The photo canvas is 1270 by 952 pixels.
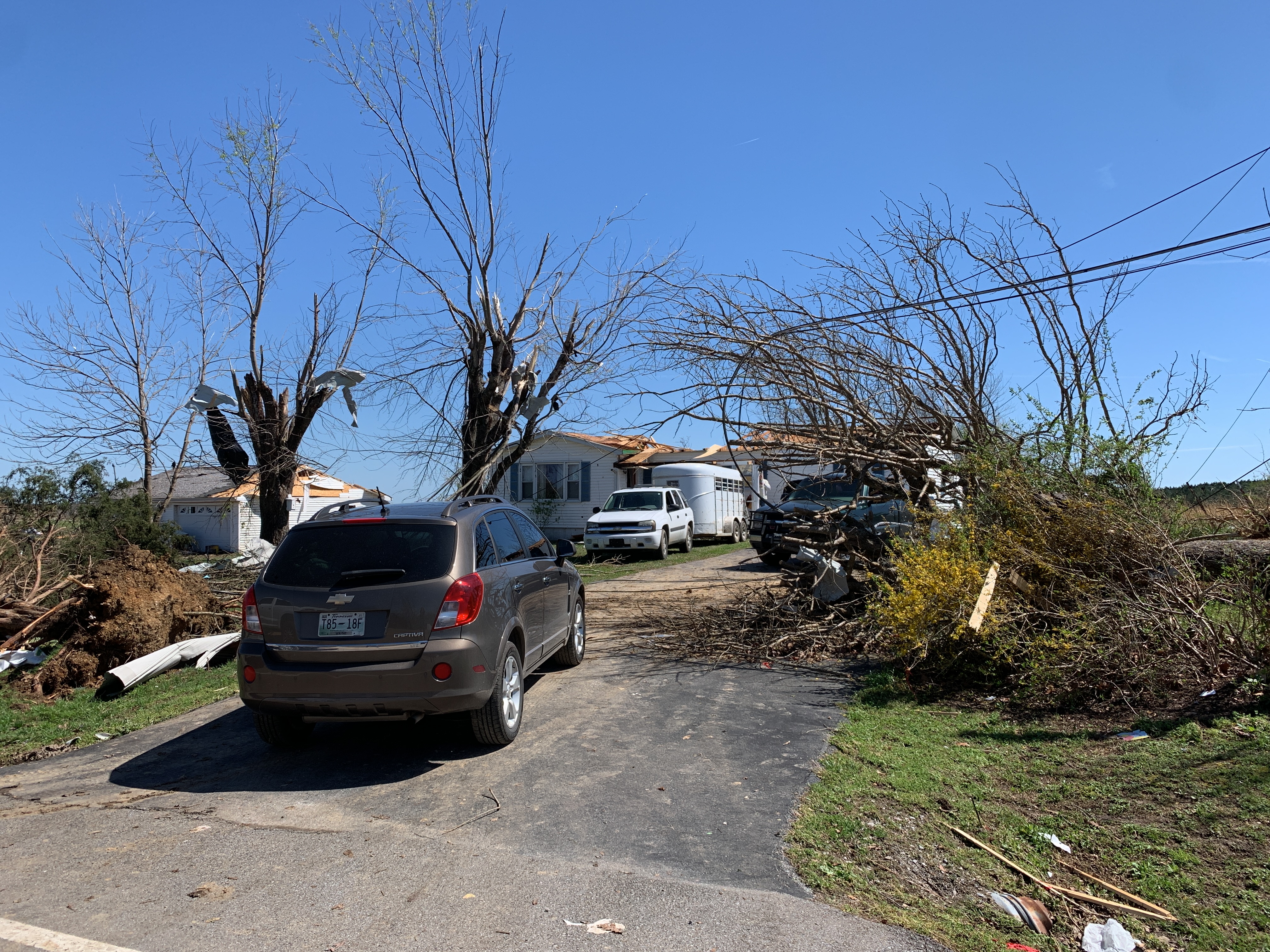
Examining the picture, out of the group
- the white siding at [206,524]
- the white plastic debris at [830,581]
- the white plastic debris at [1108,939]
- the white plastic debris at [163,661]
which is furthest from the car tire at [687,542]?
the white plastic debris at [1108,939]

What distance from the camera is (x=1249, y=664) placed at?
6.26 metres

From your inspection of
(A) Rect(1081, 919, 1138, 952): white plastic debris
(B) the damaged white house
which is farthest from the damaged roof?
(A) Rect(1081, 919, 1138, 952): white plastic debris

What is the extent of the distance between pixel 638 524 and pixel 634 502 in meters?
1.45

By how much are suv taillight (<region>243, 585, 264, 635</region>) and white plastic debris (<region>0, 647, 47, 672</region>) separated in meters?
5.63

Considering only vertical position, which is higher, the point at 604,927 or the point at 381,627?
the point at 381,627

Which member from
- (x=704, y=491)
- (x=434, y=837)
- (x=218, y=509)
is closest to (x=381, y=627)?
(x=434, y=837)

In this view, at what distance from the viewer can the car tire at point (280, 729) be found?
19.0 ft

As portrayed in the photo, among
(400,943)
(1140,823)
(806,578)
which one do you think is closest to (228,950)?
(400,943)

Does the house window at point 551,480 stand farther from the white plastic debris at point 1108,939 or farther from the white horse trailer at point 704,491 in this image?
the white plastic debris at point 1108,939

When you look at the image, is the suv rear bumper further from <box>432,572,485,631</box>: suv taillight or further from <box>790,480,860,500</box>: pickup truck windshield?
<box>790,480,860,500</box>: pickup truck windshield

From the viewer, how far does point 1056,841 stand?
4.28 meters

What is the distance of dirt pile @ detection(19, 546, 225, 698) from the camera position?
348 inches

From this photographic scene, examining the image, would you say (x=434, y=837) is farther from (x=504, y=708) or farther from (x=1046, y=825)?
(x=1046, y=825)

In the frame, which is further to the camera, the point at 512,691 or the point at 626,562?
the point at 626,562
